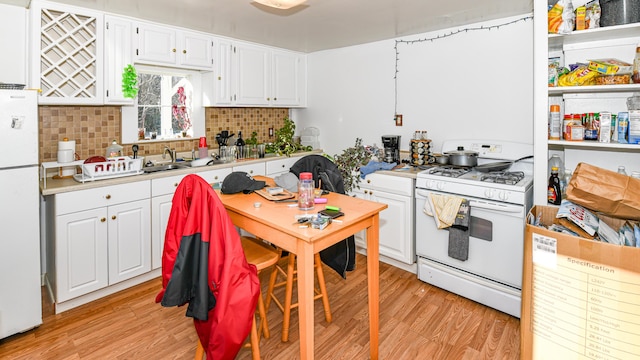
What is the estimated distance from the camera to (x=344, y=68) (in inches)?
167

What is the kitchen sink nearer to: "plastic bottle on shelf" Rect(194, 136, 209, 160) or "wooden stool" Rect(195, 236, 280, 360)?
"plastic bottle on shelf" Rect(194, 136, 209, 160)

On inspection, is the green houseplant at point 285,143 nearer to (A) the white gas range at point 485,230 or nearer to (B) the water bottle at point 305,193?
(A) the white gas range at point 485,230

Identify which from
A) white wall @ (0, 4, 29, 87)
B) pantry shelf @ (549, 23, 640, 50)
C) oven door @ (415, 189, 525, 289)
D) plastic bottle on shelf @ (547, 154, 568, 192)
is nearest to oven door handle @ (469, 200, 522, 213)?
oven door @ (415, 189, 525, 289)

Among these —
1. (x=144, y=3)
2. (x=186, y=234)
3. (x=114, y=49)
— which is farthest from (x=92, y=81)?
(x=186, y=234)

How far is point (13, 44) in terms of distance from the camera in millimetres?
2625

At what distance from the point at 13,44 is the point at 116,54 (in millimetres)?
670

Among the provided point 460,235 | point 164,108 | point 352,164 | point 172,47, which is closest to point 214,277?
point 460,235

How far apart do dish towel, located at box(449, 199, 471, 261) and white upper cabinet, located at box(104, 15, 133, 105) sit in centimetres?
289

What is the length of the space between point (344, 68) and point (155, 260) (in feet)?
9.63

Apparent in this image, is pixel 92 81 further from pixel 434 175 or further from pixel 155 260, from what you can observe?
pixel 434 175

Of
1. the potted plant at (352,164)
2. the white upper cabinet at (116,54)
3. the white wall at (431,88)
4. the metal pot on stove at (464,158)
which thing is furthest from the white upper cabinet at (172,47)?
Answer: the metal pot on stove at (464,158)

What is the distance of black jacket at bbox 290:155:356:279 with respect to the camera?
2.43 meters

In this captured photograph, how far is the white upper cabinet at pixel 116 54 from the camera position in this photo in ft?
9.43

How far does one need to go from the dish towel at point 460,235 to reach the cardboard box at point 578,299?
112cm
